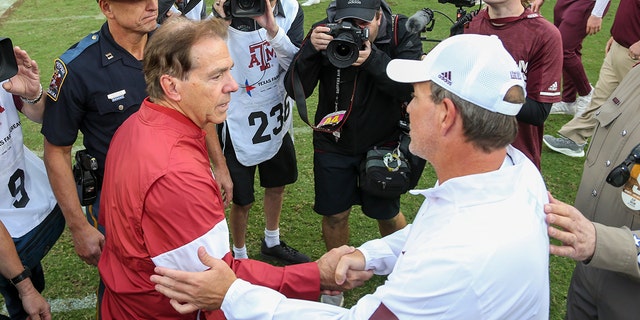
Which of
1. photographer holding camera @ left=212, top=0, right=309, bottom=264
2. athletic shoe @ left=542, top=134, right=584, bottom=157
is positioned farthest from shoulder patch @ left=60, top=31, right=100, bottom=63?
athletic shoe @ left=542, top=134, right=584, bottom=157

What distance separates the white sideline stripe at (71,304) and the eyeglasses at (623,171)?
3369mm

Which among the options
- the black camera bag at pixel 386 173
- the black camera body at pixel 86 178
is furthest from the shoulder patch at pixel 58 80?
the black camera bag at pixel 386 173

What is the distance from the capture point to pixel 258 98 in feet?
12.5

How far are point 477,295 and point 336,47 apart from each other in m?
1.97

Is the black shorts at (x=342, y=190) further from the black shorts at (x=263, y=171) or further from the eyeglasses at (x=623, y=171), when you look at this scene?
the eyeglasses at (x=623, y=171)

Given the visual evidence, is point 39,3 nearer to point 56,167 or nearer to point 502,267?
point 56,167

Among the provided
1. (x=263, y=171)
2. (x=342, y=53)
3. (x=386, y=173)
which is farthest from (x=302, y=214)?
(x=342, y=53)

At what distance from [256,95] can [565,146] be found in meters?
3.69

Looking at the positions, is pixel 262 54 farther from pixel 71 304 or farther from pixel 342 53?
pixel 71 304

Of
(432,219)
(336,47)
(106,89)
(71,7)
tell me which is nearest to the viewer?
(432,219)

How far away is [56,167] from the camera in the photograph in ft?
10.3

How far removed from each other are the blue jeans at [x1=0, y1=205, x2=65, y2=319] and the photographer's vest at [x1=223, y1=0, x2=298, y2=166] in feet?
3.94

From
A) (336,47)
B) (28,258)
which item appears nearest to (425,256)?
(336,47)

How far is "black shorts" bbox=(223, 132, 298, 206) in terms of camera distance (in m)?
3.94
